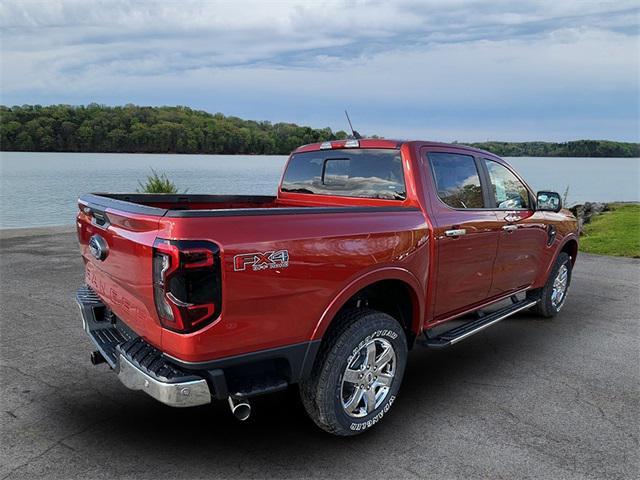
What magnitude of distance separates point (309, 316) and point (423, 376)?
1933 mm

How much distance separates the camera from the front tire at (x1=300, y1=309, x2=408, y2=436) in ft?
10.2

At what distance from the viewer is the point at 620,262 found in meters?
10.1

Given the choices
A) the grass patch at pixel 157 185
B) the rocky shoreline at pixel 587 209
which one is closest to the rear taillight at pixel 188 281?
the grass patch at pixel 157 185

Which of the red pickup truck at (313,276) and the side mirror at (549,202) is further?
the side mirror at (549,202)

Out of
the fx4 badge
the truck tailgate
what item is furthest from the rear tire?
the truck tailgate

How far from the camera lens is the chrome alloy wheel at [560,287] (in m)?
6.12

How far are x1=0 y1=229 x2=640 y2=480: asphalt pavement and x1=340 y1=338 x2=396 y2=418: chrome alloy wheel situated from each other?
0.22 m

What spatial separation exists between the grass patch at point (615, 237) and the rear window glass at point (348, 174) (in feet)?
29.0

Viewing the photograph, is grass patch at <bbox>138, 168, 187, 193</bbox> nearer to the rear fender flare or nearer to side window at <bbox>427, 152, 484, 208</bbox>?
side window at <bbox>427, 152, 484, 208</bbox>

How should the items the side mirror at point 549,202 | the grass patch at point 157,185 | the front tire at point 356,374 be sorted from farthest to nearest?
1. the grass patch at point 157,185
2. the side mirror at point 549,202
3. the front tire at point 356,374

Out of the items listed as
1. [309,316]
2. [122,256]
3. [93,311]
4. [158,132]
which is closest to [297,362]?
[309,316]

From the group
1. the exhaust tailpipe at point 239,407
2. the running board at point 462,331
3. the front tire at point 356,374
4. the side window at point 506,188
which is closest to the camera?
the exhaust tailpipe at point 239,407

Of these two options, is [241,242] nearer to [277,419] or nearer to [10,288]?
[277,419]

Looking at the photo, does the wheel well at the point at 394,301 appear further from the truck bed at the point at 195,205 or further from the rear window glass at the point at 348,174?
the rear window glass at the point at 348,174
